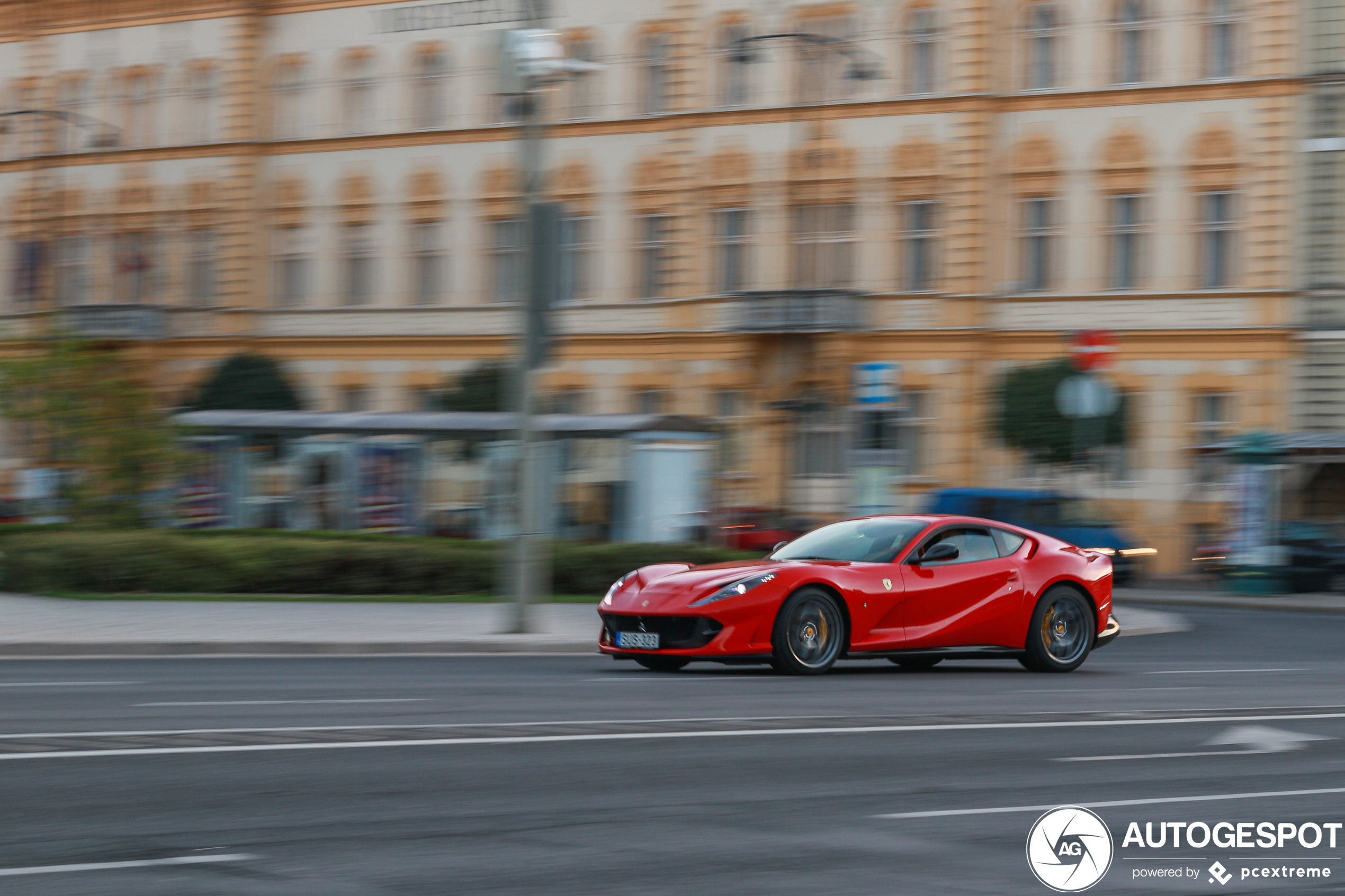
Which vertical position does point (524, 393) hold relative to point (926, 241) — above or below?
below

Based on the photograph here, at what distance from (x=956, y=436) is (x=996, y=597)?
28.6m

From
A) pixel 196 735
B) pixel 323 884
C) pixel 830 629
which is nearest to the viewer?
pixel 323 884

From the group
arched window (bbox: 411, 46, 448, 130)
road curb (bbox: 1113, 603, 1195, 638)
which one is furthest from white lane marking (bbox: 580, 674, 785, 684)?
arched window (bbox: 411, 46, 448, 130)

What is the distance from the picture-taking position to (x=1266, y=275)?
41.6 m

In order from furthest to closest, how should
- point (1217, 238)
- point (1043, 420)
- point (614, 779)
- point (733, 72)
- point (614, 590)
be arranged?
point (733, 72)
point (1217, 238)
point (1043, 420)
point (614, 590)
point (614, 779)

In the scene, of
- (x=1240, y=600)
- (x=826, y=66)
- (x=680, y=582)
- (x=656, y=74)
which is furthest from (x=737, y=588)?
(x=656, y=74)

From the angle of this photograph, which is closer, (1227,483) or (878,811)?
(878,811)

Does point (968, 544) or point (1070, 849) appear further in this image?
point (968, 544)

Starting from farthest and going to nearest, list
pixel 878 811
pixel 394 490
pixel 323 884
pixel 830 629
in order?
pixel 394 490 → pixel 830 629 → pixel 878 811 → pixel 323 884

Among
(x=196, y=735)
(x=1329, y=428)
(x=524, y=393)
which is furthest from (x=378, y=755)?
(x=1329, y=428)

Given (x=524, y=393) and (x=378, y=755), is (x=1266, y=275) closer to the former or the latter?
(x=524, y=393)

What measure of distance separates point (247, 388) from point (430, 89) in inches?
355

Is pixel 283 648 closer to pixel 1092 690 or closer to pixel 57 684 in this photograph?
pixel 57 684

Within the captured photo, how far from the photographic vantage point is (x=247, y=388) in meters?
51.1
